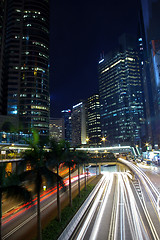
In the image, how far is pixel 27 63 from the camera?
4783 inches

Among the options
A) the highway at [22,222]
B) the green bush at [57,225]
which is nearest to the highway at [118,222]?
the green bush at [57,225]

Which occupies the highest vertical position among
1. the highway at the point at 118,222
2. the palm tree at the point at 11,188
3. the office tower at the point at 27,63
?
the office tower at the point at 27,63

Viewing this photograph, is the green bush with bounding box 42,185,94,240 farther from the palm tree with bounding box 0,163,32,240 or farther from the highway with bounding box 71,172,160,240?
the palm tree with bounding box 0,163,32,240

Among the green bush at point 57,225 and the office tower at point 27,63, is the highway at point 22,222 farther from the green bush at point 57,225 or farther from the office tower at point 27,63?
the office tower at point 27,63

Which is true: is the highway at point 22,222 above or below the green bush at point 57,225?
below

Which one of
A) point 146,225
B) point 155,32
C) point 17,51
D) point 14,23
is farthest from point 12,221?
point 155,32

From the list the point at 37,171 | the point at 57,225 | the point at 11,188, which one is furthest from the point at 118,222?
the point at 11,188

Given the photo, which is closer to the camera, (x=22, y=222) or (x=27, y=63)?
(x=22, y=222)

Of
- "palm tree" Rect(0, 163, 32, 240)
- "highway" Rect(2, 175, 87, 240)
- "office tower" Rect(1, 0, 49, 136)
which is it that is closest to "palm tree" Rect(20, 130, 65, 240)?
"highway" Rect(2, 175, 87, 240)

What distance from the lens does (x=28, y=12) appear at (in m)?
130

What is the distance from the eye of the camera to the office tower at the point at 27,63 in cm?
11486

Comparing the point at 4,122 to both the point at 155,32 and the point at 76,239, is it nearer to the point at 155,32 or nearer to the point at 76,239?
the point at 76,239

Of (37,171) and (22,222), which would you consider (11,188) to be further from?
(22,222)

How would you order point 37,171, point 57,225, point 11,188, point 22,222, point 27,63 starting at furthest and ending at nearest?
point 27,63 < point 22,222 < point 57,225 < point 37,171 < point 11,188
